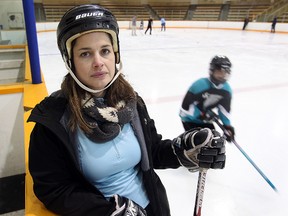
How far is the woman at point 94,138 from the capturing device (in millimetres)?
719

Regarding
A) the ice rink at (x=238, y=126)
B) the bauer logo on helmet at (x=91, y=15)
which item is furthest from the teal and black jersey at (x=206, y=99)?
the bauer logo on helmet at (x=91, y=15)

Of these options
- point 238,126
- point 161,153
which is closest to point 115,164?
point 161,153

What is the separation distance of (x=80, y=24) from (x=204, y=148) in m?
0.56

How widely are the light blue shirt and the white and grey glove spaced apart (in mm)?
183

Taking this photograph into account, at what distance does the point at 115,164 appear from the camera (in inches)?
32.7

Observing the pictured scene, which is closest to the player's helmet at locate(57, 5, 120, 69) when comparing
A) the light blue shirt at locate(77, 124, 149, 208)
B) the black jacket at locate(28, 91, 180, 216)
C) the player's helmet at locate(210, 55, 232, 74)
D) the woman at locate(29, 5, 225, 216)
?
the woman at locate(29, 5, 225, 216)

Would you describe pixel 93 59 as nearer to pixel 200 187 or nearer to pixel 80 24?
pixel 80 24

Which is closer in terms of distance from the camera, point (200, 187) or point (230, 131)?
point (200, 187)

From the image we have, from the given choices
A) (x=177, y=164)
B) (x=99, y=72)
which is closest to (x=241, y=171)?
(x=177, y=164)

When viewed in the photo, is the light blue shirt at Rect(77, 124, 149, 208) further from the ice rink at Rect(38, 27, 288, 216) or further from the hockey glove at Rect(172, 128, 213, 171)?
the ice rink at Rect(38, 27, 288, 216)

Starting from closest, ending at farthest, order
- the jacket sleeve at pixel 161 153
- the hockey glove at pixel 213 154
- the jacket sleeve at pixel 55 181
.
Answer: the jacket sleeve at pixel 55 181
the hockey glove at pixel 213 154
the jacket sleeve at pixel 161 153

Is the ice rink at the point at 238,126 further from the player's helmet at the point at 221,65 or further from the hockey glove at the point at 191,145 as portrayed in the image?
the player's helmet at the point at 221,65

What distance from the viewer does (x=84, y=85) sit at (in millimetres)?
828

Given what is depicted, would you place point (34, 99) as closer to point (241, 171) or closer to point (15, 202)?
point (15, 202)
